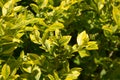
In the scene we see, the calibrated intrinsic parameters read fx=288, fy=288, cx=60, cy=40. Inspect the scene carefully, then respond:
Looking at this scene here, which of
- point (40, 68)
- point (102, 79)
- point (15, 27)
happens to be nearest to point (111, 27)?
point (102, 79)

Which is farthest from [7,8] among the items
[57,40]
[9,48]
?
[57,40]

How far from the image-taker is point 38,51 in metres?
2.15

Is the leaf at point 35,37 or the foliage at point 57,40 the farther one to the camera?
the leaf at point 35,37

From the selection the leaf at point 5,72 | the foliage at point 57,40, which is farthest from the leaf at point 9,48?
the leaf at point 5,72

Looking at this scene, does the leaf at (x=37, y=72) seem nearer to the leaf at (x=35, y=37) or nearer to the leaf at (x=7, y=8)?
the leaf at (x=35, y=37)

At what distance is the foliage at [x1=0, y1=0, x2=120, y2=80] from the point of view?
1.70 m

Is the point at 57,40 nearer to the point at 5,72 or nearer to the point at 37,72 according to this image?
the point at 37,72

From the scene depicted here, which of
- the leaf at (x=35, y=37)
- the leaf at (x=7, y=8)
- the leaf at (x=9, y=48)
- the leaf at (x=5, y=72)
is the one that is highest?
the leaf at (x=7, y=8)

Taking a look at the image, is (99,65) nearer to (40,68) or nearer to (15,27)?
(40,68)

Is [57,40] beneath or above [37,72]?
above

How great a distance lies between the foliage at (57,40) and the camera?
1703 millimetres

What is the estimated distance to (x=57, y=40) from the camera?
1826 millimetres

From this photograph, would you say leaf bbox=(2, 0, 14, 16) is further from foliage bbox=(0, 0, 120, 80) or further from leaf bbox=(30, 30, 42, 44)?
leaf bbox=(30, 30, 42, 44)

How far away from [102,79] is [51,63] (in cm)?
58
